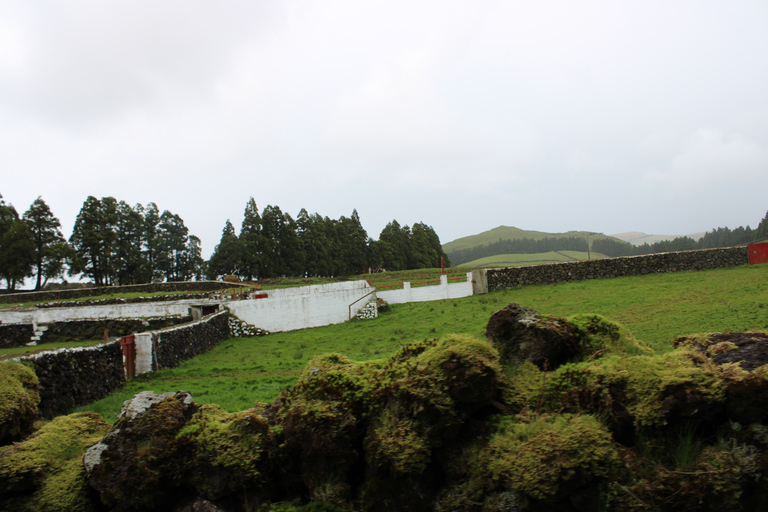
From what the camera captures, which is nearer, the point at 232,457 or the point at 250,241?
the point at 232,457

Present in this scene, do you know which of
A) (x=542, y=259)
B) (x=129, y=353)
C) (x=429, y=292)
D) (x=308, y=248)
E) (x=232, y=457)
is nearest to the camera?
(x=232, y=457)

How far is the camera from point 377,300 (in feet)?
70.8

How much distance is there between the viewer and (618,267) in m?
21.0

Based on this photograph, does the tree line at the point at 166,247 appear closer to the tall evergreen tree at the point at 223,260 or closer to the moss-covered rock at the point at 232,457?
the tall evergreen tree at the point at 223,260

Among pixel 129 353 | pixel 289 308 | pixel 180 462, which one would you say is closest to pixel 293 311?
pixel 289 308

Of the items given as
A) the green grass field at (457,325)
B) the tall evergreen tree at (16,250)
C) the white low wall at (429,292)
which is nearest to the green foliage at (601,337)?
the green grass field at (457,325)

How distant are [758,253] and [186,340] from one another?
82.6 feet

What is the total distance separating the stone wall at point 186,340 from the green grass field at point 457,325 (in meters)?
0.35

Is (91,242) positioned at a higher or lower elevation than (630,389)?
higher

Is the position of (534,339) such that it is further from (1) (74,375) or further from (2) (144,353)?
(2) (144,353)

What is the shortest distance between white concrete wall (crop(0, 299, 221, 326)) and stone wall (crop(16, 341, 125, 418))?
13.0 meters

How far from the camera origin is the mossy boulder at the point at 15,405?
15.0ft

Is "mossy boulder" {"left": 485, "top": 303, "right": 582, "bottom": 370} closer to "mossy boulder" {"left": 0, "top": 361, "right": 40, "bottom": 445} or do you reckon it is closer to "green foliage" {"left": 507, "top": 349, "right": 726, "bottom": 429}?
"green foliage" {"left": 507, "top": 349, "right": 726, "bottom": 429}

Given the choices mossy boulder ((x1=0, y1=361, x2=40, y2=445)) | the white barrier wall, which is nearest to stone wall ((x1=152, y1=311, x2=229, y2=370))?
the white barrier wall
